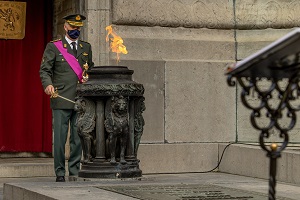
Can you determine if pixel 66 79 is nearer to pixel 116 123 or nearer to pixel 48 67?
pixel 48 67

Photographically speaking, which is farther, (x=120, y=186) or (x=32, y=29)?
(x=32, y=29)

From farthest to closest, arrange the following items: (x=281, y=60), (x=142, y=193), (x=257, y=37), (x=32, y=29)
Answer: (x=32, y=29), (x=257, y=37), (x=142, y=193), (x=281, y=60)

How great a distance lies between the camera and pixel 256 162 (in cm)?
1197

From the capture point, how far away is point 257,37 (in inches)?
531

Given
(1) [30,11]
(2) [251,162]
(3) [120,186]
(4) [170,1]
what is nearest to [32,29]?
(1) [30,11]

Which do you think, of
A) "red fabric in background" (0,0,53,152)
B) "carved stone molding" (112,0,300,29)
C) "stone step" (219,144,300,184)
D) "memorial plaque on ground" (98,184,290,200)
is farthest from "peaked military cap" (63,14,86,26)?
"red fabric in background" (0,0,53,152)

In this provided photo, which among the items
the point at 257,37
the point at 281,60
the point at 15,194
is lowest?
the point at 15,194

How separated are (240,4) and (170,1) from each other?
39.8 inches

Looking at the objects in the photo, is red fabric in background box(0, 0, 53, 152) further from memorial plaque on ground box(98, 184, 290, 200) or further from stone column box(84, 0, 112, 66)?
memorial plaque on ground box(98, 184, 290, 200)

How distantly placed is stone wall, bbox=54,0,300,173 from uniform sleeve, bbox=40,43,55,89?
146cm

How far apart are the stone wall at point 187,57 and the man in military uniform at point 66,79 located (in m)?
1.36

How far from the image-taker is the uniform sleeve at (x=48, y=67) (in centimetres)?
1122

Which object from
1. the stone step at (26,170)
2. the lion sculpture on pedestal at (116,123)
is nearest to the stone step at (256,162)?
the lion sculpture on pedestal at (116,123)

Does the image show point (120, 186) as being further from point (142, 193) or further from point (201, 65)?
point (201, 65)
